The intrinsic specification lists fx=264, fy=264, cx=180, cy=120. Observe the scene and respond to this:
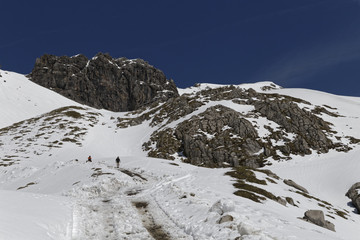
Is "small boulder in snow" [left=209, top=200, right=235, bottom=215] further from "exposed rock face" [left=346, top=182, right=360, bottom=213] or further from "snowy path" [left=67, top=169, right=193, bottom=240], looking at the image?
"exposed rock face" [left=346, top=182, right=360, bottom=213]

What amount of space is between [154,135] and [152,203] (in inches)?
2650

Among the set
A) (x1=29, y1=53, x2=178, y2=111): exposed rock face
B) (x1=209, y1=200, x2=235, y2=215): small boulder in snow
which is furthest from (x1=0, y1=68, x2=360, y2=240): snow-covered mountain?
(x1=29, y1=53, x2=178, y2=111): exposed rock face


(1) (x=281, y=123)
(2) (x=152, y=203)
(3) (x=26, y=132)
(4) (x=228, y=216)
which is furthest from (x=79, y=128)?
(4) (x=228, y=216)

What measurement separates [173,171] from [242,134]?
41133 mm

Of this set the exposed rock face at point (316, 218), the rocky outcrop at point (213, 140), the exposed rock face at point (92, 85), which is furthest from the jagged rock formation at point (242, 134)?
the exposed rock face at point (92, 85)

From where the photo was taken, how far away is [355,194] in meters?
44.9

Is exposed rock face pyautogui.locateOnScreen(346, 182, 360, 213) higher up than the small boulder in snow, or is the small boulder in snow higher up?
the small boulder in snow

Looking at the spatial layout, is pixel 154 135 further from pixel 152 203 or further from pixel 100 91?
pixel 100 91

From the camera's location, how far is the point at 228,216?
47.4 feet

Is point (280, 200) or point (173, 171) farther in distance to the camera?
point (173, 171)

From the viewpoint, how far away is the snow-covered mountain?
14.6 meters

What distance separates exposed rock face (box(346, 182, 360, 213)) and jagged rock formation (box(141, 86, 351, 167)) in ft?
77.6

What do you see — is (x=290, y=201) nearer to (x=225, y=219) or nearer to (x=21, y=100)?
(x=225, y=219)

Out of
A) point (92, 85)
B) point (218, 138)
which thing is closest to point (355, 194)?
point (218, 138)
